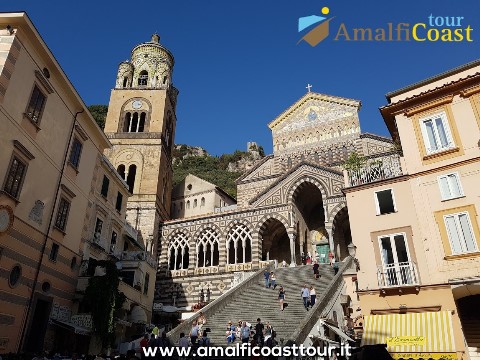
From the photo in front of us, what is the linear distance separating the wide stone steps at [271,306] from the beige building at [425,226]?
8.45ft

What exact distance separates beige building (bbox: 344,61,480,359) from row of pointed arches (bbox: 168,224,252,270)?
566 inches

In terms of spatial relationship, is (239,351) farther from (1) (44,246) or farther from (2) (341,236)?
(2) (341,236)

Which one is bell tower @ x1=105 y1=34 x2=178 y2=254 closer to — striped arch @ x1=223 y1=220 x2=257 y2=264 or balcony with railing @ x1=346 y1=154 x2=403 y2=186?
striped arch @ x1=223 y1=220 x2=257 y2=264

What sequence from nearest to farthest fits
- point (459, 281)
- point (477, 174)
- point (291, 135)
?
1. point (459, 281)
2. point (477, 174)
3. point (291, 135)

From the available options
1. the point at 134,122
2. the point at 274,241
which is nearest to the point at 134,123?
the point at 134,122

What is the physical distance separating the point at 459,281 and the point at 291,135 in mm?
26366

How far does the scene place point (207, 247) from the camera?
97.5 feet

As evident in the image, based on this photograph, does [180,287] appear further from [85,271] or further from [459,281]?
[459,281]

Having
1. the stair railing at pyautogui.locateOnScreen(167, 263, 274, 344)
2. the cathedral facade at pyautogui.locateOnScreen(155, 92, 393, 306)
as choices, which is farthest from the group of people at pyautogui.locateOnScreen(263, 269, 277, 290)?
the cathedral facade at pyautogui.locateOnScreen(155, 92, 393, 306)

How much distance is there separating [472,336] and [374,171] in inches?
263

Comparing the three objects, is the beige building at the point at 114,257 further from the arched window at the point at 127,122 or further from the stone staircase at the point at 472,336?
the stone staircase at the point at 472,336

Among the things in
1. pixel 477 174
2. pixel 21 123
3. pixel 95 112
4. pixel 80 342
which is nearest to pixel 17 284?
pixel 80 342

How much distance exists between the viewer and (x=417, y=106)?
49.9 feet

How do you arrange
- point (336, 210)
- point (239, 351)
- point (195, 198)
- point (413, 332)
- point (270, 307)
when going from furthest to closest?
point (195, 198) < point (336, 210) < point (270, 307) < point (413, 332) < point (239, 351)
